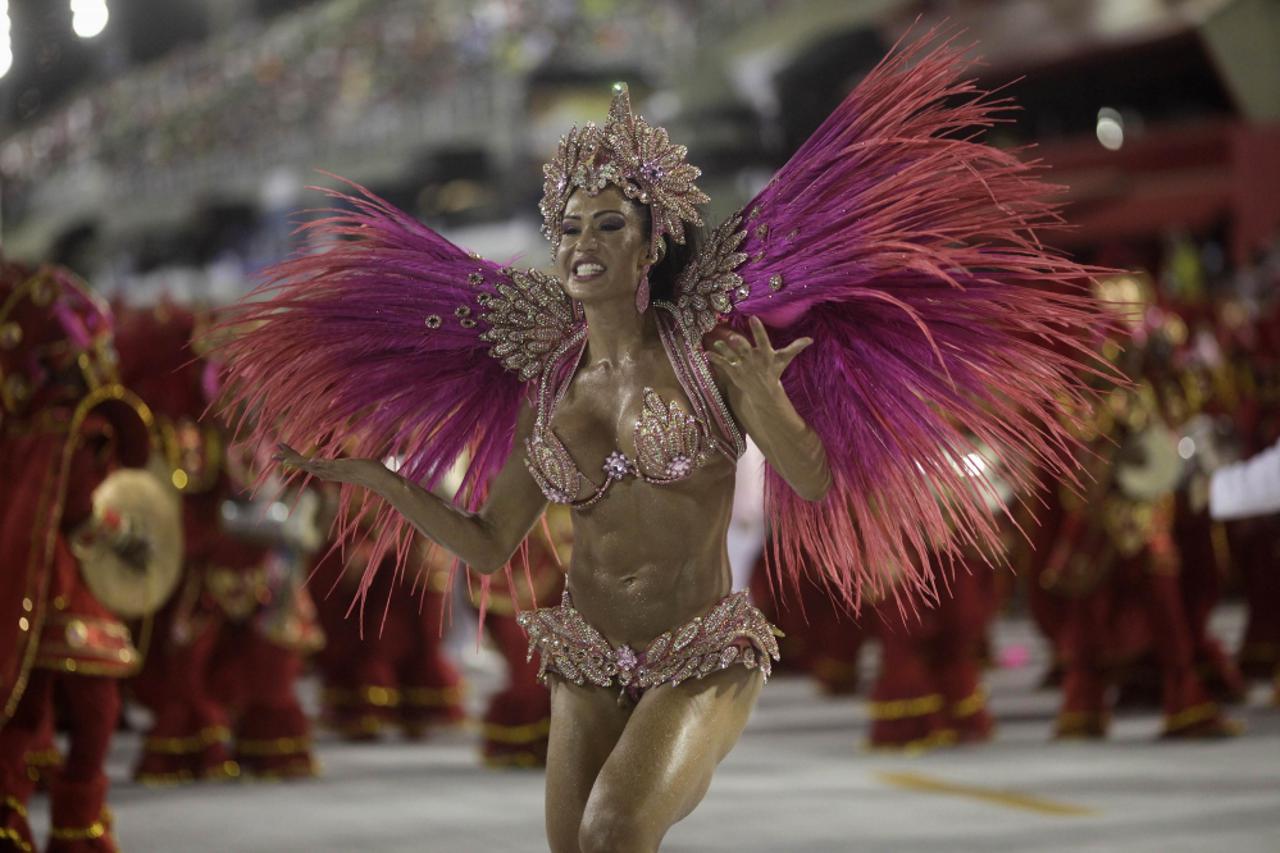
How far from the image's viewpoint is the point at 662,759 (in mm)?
3439

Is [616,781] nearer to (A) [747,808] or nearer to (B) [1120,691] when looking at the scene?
(A) [747,808]

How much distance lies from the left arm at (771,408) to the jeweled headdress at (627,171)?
31cm

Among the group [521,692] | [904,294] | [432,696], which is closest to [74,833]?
[521,692]

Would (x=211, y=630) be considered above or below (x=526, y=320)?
below

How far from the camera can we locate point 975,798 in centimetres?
683

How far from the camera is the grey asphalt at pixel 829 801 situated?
6.03 metres

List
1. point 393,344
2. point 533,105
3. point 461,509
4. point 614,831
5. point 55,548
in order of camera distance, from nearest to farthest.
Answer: point 614,831, point 461,509, point 393,344, point 55,548, point 533,105

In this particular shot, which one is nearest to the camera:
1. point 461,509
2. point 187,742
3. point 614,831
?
point 614,831

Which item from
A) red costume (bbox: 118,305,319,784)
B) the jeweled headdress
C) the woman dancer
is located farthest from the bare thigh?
red costume (bbox: 118,305,319,784)

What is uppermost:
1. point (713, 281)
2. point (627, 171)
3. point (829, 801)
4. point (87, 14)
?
point (87, 14)

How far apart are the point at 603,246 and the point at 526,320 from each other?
0.38m

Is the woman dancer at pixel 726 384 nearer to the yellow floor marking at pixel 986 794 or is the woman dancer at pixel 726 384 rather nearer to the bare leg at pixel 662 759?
the bare leg at pixel 662 759

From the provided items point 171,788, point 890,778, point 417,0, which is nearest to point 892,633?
point 890,778

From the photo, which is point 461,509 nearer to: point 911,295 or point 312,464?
point 312,464
